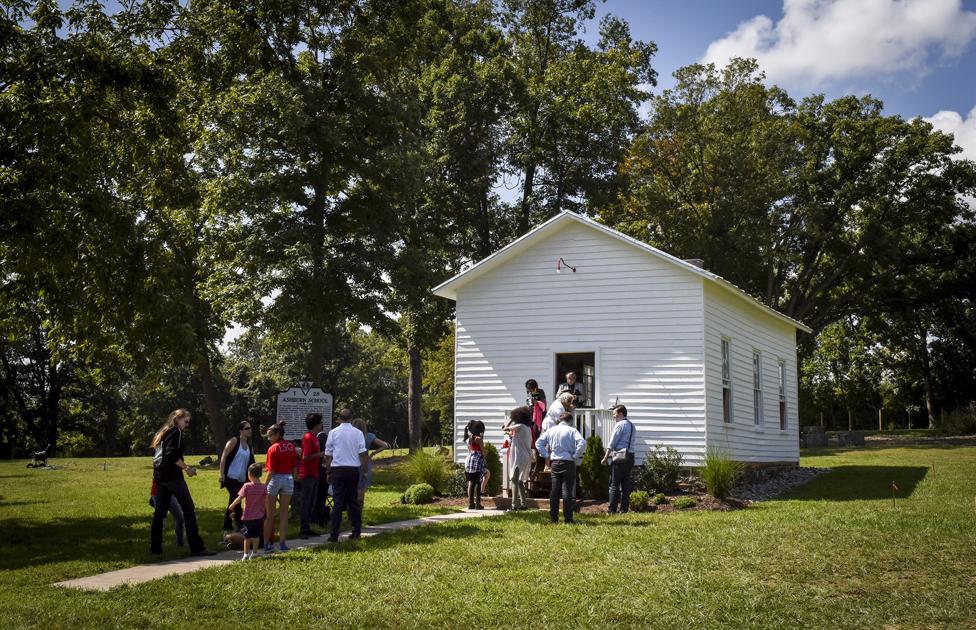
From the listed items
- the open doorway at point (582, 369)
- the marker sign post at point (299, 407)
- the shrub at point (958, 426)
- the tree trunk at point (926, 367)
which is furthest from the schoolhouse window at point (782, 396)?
the tree trunk at point (926, 367)

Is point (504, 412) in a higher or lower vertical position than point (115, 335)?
lower

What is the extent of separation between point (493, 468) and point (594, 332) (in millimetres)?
3735

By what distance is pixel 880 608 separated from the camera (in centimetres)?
722

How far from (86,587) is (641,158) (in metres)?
33.0

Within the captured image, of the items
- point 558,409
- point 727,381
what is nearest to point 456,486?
point 558,409

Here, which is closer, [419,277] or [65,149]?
[65,149]

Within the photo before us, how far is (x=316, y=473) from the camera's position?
487 inches

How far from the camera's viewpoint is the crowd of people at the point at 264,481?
407 inches

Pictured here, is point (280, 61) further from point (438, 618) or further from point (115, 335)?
point (438, 618)

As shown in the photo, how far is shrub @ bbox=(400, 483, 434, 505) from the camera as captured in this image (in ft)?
55.3

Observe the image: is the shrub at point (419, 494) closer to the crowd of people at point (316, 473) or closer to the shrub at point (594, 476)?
A: the crowd of people at point (316, 473)

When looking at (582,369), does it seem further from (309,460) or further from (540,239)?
(309,460)

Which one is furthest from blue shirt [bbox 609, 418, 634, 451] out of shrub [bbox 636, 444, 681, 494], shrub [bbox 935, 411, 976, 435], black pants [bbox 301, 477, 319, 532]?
shrub [bbox 935, 411, 976, 435]

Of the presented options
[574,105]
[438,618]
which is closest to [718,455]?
[438,618]
